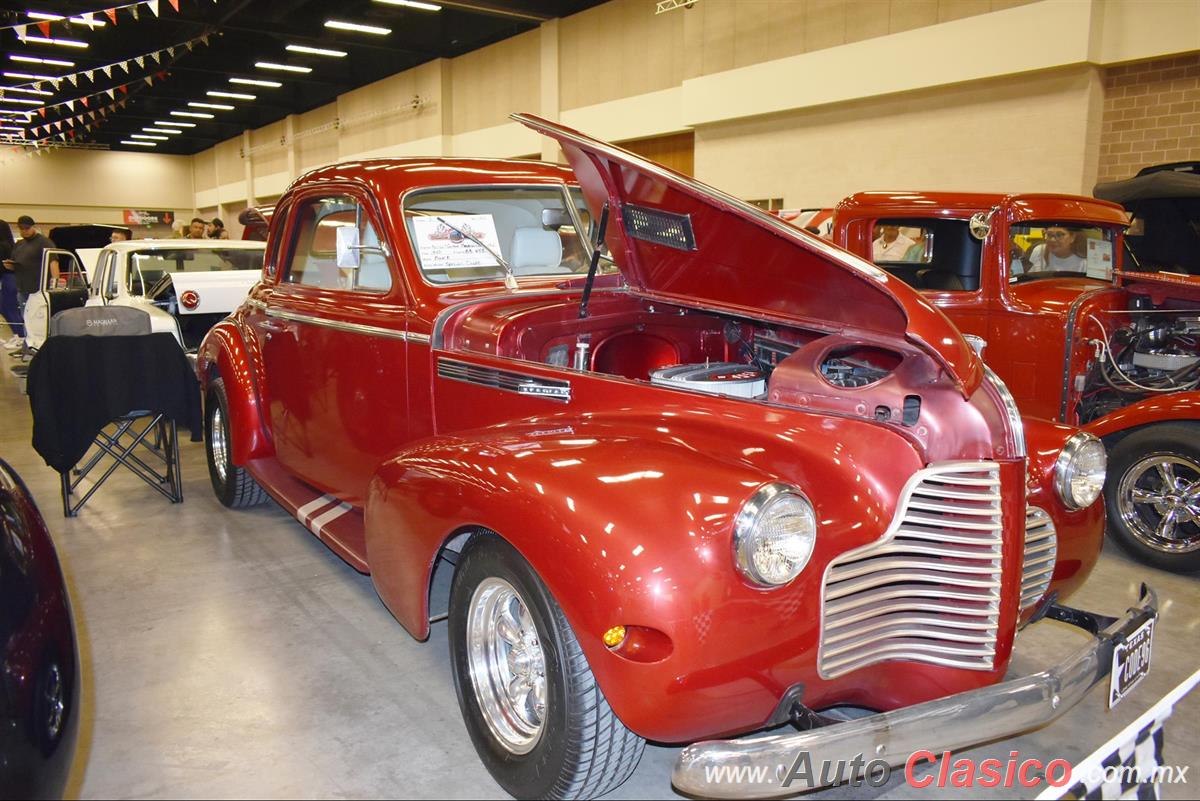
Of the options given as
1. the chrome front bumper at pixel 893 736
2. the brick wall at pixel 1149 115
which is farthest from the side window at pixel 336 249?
the brick wall at pixel 1149 115

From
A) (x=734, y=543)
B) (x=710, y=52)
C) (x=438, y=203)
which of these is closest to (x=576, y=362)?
(x=438, y=203)

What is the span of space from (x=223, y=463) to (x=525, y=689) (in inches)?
127

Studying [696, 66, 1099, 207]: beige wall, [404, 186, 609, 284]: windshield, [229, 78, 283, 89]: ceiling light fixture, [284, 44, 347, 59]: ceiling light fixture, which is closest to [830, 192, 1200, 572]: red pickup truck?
[404, 186, 609, 284]: windshield

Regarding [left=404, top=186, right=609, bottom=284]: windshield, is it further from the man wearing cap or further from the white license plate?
the man wearing cap

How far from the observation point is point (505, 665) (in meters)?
2.36

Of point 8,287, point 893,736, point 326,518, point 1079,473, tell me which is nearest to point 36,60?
point 8,287

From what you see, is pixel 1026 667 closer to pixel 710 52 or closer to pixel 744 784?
pixel 744 784

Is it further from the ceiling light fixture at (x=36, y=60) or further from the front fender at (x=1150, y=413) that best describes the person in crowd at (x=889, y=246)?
the ceiling light fixture at (x=36, y=60)

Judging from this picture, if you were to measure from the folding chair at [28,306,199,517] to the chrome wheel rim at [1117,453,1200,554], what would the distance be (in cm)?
486

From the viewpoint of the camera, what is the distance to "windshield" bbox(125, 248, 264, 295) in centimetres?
798

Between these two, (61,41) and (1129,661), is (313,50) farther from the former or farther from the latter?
(1129,661)

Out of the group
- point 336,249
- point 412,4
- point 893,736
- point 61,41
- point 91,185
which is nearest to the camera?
point 893,736

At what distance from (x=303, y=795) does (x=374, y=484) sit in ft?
2.96

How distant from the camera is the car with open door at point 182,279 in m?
7.32
